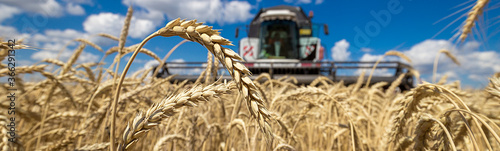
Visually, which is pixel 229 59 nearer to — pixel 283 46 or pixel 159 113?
pixel 159 113

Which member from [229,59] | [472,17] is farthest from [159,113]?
[472,17]

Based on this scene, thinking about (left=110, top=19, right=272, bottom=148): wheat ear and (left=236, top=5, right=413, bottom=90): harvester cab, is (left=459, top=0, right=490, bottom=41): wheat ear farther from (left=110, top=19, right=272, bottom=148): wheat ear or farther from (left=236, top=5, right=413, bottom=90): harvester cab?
(left=236, top=5, right=413, bottom=90): harvester cab

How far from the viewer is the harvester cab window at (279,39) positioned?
11.3m

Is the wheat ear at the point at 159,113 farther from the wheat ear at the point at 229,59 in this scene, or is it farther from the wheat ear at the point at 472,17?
the wheat ear at the point at 472,17

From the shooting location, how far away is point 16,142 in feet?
2.81

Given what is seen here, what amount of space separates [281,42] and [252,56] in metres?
1.43

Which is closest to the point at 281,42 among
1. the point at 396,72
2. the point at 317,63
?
the point at 317,63

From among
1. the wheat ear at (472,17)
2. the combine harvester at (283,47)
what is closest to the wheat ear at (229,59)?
the wheat ear at (472,17)

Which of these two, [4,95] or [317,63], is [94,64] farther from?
[317,63]

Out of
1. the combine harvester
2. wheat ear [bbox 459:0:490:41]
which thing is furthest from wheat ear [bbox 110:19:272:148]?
the combine harvester

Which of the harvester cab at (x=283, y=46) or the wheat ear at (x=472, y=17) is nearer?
the wheat ear at (x=472, y=17)

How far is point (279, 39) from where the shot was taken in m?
11.4

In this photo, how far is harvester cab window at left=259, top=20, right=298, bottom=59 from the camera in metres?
11.3

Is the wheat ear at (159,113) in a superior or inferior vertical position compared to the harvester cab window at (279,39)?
inferior
